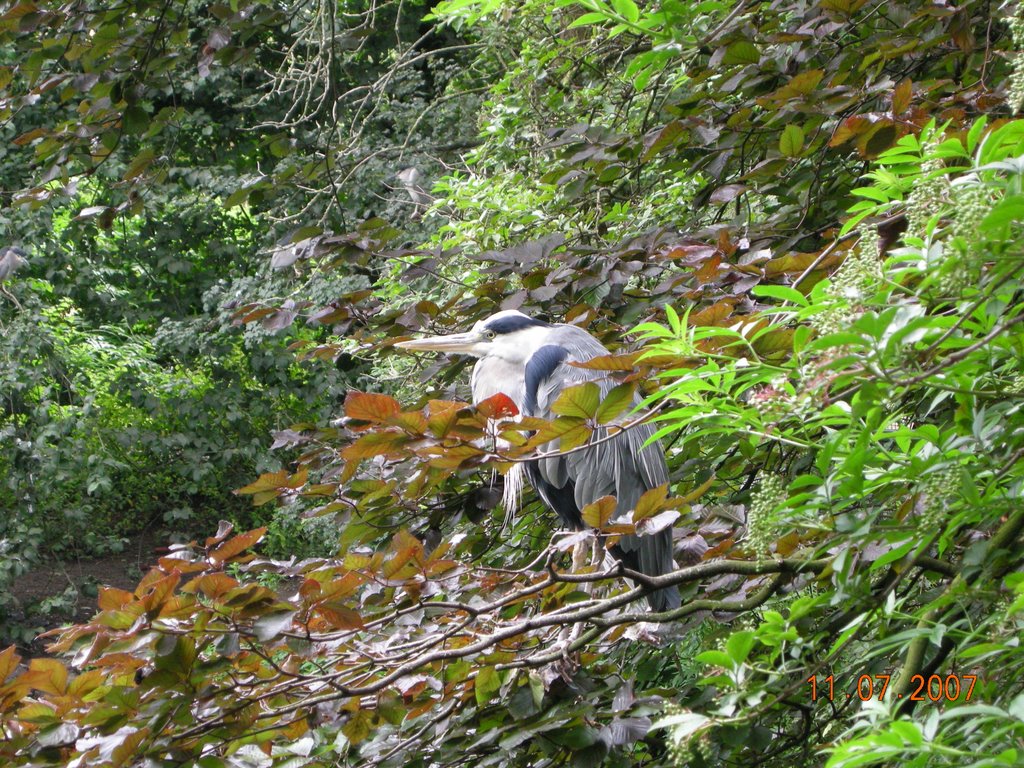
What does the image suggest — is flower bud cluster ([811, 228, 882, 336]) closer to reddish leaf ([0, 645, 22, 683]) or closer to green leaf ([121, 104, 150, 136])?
reddish leaf ([0, 645, 22, 683])

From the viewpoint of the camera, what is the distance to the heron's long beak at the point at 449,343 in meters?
3.34

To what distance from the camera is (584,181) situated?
3.15 metres

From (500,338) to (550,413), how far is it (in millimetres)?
400

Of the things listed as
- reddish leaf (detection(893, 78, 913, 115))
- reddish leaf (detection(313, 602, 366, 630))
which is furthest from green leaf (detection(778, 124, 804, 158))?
reddish leaf (detection(313, 602, 366, 630))

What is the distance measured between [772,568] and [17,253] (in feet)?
9.60

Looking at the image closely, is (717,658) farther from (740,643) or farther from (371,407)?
(371,407)

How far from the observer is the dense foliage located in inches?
44.6

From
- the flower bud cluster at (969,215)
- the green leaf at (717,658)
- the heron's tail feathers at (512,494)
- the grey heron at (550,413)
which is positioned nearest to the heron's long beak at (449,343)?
the grey heron at (550,413)

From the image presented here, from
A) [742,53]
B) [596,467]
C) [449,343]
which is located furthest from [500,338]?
[742,53]

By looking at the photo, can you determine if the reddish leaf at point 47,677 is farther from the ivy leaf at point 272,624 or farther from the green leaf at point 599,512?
the green leaf at point 599,512

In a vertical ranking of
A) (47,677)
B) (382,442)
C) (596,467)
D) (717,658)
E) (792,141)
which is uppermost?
(792,141)

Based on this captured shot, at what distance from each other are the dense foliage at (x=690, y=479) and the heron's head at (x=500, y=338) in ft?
0.32

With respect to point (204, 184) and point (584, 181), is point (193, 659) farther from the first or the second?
point (204, 184)

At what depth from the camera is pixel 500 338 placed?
355 cm
